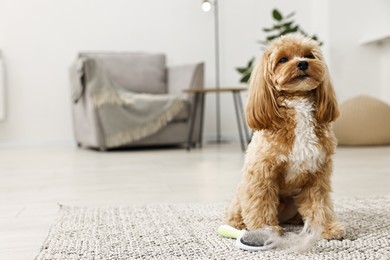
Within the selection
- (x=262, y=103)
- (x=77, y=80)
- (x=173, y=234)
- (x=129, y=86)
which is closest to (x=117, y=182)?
(x=173, y=234)

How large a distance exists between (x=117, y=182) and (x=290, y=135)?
133 centimetres

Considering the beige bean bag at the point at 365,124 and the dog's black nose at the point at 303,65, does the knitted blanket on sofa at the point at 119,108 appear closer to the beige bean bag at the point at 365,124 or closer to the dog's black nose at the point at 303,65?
the beige bean bag at the point at 365,124

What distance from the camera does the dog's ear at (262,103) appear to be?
4.26 feet

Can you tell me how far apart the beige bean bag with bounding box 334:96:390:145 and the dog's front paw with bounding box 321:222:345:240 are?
124 inches

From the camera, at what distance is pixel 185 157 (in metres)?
3.71

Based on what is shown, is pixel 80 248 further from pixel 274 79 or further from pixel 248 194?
pixel 274 79

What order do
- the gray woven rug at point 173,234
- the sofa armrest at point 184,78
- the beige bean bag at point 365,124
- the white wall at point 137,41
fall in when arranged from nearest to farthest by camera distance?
the gray woven rug at point 173,234 → the beige bean bag at point 365,124 → the sofa armrest at point 184,78 → the white wall at point 137,41

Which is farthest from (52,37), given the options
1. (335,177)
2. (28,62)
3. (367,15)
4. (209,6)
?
(335,177)

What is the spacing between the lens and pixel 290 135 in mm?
1297

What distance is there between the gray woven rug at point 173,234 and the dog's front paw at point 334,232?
0.02 metres

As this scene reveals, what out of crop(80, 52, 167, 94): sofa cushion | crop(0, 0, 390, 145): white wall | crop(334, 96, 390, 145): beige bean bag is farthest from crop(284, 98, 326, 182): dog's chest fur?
crop(0, 0, 390, 145): white wall

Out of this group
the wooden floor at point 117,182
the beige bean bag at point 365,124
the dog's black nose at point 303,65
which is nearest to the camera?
the dog's black nose at point 303,65

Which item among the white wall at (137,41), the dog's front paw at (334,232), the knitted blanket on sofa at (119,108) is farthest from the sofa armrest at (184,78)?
the dog's front paw at (334,232)

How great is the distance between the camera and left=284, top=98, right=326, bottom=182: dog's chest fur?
1281 millimetres
